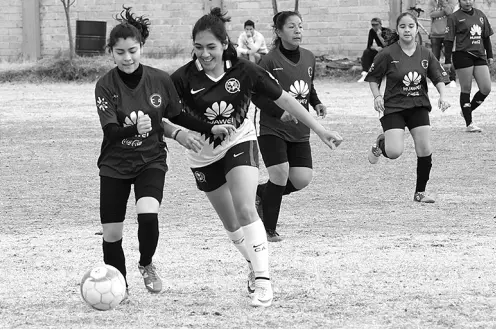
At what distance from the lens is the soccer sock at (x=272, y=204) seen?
7.98m

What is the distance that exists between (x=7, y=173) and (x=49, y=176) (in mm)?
636

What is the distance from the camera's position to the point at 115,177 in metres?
5.77

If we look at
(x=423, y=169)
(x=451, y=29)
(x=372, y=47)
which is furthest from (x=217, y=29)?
(x=372, y=47)

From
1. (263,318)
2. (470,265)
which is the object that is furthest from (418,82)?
(263,318)

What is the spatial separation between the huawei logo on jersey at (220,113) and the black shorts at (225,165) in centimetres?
18

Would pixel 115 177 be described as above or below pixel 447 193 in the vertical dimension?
above

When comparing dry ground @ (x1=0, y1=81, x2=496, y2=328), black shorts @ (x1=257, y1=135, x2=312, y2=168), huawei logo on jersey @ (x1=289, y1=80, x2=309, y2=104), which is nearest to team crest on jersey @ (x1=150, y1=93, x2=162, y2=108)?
dry ground @ (x1=0, y1=81, x2=496, y2=328)

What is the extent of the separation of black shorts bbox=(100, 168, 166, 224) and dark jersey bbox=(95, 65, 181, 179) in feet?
0.13

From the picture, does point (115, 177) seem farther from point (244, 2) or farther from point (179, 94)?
point (244, 2)

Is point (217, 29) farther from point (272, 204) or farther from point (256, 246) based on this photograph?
point (272, 204)

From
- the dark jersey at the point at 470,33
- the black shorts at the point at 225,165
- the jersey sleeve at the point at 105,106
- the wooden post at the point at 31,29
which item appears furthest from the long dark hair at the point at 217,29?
the wooden post at the point at 31,29

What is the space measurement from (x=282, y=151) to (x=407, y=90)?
2.27 metres

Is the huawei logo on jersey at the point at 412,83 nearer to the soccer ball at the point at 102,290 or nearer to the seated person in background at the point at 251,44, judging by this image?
the soccer ball at the point at 102,290

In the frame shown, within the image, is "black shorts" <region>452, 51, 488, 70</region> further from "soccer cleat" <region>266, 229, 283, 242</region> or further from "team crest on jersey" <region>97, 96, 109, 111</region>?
"team crest on jersey" <region>97, 96, 109, 111</region>
